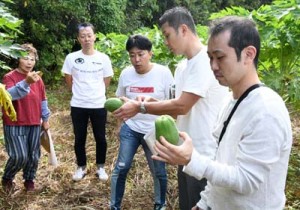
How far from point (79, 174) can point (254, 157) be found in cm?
321

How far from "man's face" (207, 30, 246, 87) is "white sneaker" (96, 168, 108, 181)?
119 inches

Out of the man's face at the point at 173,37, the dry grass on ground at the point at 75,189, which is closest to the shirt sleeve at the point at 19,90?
the dry grass on ground at the point at 75,189

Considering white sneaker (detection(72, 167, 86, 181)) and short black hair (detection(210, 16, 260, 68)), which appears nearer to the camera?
short black hair (detection(210, 16, 260, 68))

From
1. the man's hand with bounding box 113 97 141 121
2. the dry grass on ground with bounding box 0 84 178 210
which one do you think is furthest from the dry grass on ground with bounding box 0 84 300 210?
the man's hand with bounding box 113 97 141 121

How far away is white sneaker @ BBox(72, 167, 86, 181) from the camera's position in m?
4.27

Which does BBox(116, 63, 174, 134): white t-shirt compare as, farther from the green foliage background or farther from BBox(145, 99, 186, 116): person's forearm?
the green foliage background

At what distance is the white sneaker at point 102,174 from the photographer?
426cm

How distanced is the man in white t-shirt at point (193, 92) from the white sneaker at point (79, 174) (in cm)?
208

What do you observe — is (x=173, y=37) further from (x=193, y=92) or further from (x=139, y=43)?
(x=139, y=43)

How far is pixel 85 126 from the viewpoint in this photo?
4.18 m

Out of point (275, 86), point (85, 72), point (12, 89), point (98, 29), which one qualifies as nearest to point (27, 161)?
point (12, 89)

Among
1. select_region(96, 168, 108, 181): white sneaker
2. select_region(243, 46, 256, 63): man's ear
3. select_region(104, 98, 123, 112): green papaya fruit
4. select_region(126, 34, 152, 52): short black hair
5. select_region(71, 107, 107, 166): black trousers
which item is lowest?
select_region(96, 168, 108, 181): white sneaker

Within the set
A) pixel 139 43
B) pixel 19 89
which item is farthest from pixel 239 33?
pixel 19 89

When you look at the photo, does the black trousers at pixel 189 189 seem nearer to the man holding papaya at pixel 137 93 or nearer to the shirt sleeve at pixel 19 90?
the man holding papaya at pixel 137 93
